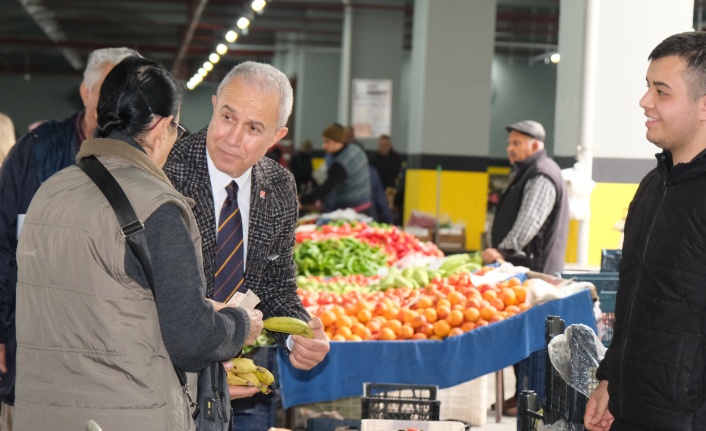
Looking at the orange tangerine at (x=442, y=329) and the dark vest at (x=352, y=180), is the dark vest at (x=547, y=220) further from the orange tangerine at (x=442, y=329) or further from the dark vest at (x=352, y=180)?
the dark vest at (x=352, y=180)

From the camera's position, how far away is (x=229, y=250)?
327 centimetres

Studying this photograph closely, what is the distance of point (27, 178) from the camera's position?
3775 mm

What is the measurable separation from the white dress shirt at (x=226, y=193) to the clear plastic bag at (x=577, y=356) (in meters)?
1.21

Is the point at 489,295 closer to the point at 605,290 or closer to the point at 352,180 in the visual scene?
the point at 605,290

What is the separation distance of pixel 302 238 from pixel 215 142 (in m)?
5.84

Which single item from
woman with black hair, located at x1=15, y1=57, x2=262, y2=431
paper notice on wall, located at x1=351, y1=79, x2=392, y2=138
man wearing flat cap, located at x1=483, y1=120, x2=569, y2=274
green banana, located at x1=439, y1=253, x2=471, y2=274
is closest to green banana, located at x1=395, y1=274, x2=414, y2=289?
green banana, located at x1=439, y1=253, x2=471, y2=274

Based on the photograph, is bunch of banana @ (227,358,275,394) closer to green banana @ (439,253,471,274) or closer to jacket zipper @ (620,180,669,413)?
jacket zipper @ (620,180,669,413)

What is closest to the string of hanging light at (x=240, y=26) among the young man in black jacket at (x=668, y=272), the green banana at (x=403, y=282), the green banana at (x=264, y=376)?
the green banana at (x=403, y=282)

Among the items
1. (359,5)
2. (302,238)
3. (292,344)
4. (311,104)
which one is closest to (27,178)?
(292,344)

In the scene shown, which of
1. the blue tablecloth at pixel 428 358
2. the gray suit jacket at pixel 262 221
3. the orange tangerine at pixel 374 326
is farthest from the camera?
the orange tangerine at pixel 374 326

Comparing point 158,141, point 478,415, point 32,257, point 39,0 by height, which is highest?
point 39,0

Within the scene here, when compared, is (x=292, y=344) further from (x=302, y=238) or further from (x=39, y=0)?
(x=39, y=0)

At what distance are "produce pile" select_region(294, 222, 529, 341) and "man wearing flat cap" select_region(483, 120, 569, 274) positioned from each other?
30 cm

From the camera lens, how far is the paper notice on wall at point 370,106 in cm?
1786
